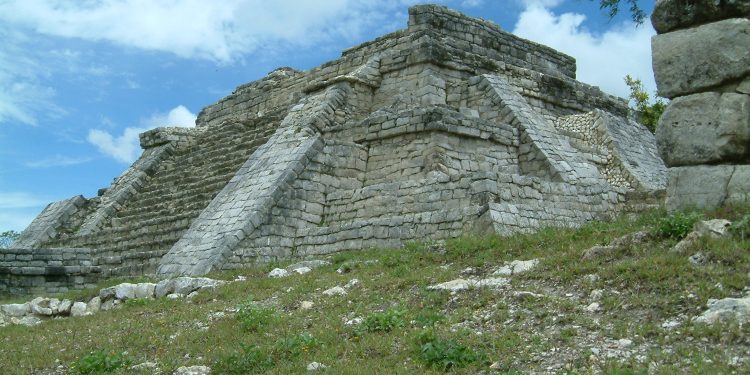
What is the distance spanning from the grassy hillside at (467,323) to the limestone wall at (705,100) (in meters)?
Result: 0.40

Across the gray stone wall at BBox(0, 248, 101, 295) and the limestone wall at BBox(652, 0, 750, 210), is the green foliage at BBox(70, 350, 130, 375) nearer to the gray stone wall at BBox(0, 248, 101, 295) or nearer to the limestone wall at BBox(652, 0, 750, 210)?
the limestone wall at BBox(652, 0, 750, 210)

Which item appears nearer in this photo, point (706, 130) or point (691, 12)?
point (706, 130)

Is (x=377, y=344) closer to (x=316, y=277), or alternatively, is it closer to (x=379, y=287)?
(x=379, y=287)

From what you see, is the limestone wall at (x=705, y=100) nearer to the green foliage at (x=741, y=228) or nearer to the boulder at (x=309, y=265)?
the green foliage at (x=741, y=228)

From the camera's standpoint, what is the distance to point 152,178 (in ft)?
58.9

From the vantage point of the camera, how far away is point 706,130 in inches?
283

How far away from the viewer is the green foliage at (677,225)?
6.78m

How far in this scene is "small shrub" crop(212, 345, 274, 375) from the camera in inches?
234

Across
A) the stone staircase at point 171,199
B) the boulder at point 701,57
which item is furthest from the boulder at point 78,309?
the boulder at point 701,57

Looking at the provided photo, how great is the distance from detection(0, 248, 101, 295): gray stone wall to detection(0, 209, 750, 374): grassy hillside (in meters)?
4.86

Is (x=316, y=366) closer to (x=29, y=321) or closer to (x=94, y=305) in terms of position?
A: (x=94, y=305)

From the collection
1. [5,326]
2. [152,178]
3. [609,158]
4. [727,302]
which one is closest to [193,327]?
[5,326]

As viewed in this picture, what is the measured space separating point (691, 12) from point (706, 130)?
112cm

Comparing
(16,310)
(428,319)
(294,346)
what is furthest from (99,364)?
(16,310)
